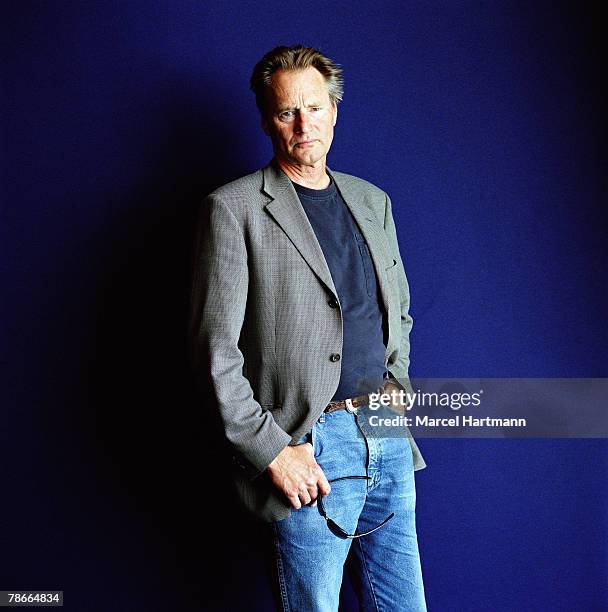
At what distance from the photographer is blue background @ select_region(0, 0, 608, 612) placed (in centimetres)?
217

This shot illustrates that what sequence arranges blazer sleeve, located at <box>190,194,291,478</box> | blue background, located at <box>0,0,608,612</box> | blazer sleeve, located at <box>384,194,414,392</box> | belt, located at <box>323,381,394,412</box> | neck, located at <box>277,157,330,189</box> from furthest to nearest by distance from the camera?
blue background, located at <box>0,0,608,612</box>
blazer sleeve, located at <box>384,194,414,392</box>
neck, located at <box>277,157,330,189</box>
belt, located at <box>323,381,394,412</box>
blazer sleeve, located at <box>190,194,291,478</box>

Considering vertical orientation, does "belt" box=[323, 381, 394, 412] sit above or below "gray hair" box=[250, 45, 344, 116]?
below

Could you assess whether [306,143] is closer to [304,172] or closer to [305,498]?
[304,172]

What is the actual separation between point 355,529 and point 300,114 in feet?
3.26

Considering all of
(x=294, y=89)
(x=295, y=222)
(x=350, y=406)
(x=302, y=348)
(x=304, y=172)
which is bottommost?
(x=350, y=406)

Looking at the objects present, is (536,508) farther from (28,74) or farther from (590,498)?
(28,74)

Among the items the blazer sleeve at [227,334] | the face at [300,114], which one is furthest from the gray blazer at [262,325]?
the face at [300,114]

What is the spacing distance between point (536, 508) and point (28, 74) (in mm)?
2011

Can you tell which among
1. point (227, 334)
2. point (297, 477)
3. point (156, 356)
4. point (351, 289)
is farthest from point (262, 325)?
point (156, 356)

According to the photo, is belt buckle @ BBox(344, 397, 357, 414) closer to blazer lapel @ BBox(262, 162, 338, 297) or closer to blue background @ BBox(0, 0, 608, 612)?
blazer lapel @ BBox(262, 162, 338, 297)

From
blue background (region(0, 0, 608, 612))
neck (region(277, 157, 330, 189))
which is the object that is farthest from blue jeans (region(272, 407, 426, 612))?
neck (region(277, 157, 330, 189))

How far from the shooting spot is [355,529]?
1.80 metres

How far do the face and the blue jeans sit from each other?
0.63m

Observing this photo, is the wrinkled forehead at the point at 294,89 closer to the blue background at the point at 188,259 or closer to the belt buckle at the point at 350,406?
the blue background at the point at 188,259
